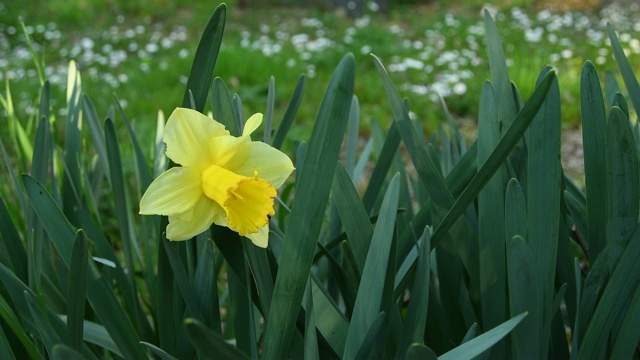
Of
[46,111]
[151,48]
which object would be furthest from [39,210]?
[151,48]

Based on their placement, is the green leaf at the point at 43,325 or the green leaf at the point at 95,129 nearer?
the green leaf at the point at 43,325

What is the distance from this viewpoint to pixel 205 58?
0.75 m

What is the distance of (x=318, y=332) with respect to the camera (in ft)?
2.55

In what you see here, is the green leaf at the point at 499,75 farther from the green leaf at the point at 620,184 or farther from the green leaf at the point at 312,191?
the green leaf at the point at 312,191

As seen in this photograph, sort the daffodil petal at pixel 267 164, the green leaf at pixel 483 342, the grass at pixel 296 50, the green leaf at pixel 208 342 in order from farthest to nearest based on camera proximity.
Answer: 1. the grass at pixel 296 50
2. the daffodil petal at pixel 267 164
3. the green leaf at pixel 483 342
4. the green leaf at pixel 208 342

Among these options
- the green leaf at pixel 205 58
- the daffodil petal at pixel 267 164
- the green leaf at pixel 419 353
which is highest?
the green leaf at pixel 205 58

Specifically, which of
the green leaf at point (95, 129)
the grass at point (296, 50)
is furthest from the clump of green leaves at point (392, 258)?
the grass at point (296, 50)

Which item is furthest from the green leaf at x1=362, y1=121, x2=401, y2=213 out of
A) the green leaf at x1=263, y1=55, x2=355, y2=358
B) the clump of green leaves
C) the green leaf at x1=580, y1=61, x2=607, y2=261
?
the green leaf at x1=263, y1=55, x2=355, y2=358

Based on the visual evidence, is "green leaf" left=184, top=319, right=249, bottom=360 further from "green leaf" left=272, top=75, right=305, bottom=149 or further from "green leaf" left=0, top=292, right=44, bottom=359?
"green leaf" left=272, top=75, right=305, bottom=149

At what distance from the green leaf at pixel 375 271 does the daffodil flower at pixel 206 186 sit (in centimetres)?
10

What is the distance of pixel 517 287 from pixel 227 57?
351 centimetres

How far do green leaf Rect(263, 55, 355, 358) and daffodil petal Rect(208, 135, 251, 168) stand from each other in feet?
0.35

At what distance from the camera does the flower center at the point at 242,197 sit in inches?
26.4

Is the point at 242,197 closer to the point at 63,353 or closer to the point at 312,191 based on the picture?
the point at 312,191
